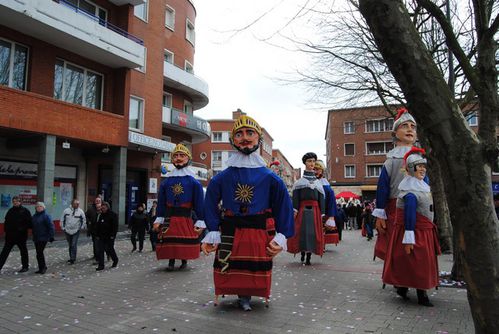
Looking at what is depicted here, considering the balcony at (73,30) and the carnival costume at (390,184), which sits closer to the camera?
the carnival costume at (390,184)

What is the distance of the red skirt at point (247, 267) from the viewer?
544cm

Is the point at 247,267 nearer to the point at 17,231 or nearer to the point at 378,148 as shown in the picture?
the point at 17,231

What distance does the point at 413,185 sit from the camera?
6.11m

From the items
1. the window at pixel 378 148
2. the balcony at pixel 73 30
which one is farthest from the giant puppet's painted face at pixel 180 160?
the window at pixel 378 148

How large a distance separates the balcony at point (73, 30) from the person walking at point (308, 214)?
37.0ft

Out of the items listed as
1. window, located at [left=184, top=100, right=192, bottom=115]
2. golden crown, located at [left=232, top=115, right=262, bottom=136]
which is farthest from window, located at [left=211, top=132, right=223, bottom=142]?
golden crown, located at [left=232, top=115, right=262, bottom=136]

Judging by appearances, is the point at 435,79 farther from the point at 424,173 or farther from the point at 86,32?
the point at 86,32

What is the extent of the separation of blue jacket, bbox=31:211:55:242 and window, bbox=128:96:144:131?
518 inches

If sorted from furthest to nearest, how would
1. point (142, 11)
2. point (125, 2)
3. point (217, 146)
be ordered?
1. point (217, 146)
2. point (142, 11)
3. point (125, 2)

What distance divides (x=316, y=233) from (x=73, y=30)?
506 inches

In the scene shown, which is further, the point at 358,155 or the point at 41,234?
the point at 358,155

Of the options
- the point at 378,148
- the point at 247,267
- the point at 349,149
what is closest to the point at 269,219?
the point at 247,267

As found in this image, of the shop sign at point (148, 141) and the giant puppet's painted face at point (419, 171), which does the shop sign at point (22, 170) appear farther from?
the giant puppet's painted face at point (419, 171)

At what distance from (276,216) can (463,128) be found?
3.36 metres
